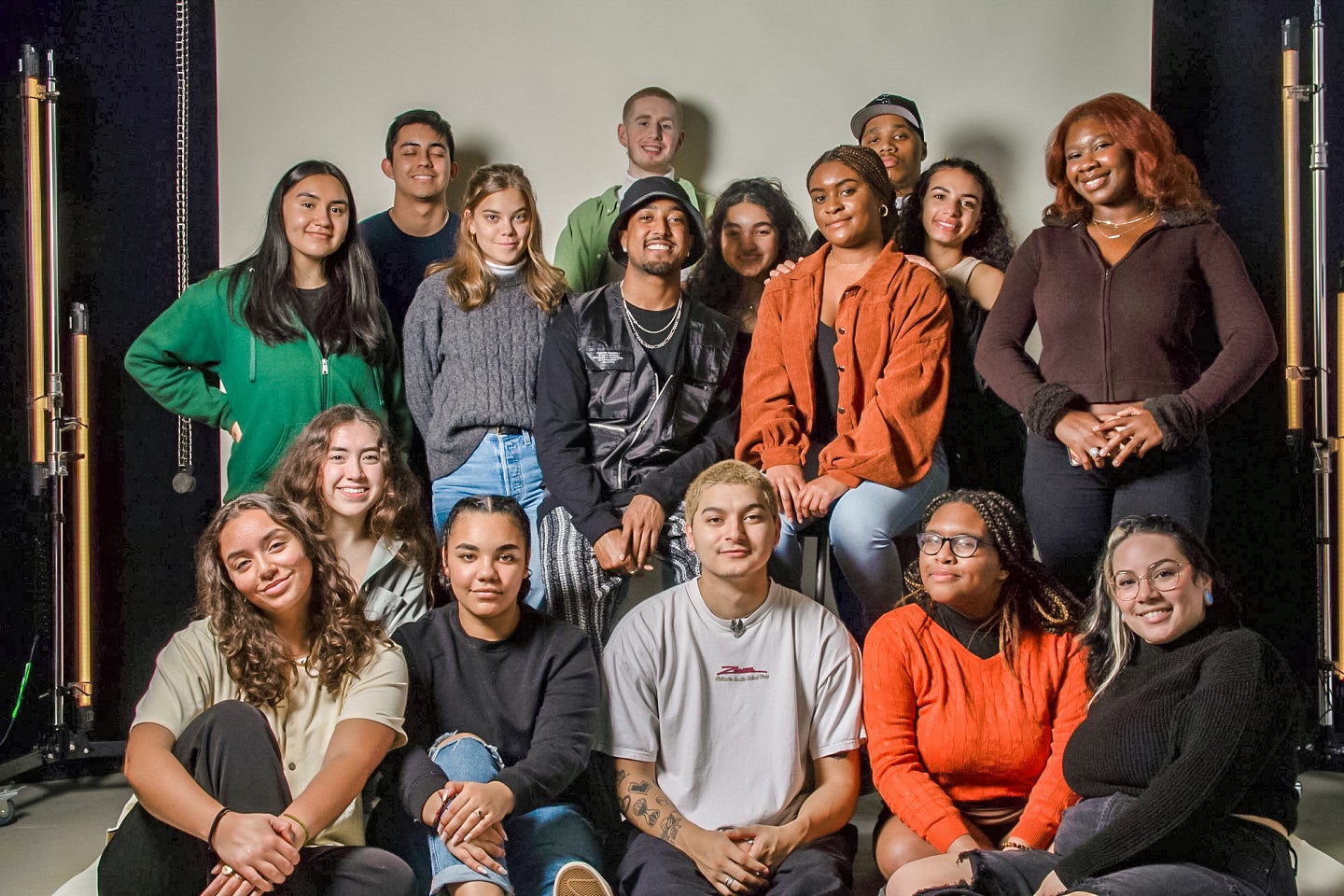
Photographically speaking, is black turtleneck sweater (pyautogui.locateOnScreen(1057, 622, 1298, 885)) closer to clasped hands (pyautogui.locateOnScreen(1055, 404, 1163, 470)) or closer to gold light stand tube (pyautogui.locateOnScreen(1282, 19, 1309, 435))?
clasped hands (pyautogui.locateOnScreen(1055, 404, 1163, 470))

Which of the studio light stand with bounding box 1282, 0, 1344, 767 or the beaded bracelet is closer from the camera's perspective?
the beaded bracelet

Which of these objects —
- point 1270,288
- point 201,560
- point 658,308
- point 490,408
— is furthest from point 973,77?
point 201,560

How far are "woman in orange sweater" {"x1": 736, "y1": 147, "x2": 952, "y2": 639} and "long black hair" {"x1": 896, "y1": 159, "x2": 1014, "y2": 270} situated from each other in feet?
1.07

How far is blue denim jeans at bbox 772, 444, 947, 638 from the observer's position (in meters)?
2.94

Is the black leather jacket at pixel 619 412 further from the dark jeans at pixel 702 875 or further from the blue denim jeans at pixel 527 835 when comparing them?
the dark jeans at pixel 702 875

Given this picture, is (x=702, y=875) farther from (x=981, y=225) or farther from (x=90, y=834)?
(x=981, y=225)

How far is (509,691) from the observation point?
2572 millimetres

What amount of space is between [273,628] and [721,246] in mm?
1848

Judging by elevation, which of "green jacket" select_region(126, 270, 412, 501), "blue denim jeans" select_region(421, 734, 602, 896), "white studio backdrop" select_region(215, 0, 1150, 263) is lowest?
"blue denim jeans" select_region(421, 734, 602, 896)

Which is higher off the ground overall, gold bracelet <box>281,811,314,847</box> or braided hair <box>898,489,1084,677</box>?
braided hair <box>898,489,1084,677</box>

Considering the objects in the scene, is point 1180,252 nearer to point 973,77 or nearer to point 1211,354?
point 1211,354

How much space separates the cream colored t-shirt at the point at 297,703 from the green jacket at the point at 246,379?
2.98ft

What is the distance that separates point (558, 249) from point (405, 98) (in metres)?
0.86

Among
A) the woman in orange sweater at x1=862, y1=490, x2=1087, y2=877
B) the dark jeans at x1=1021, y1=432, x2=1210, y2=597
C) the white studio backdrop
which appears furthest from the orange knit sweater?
the white studio backdrop
